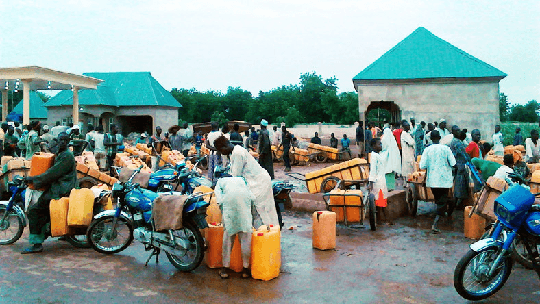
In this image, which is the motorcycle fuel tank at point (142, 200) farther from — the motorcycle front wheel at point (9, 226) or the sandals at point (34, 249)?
the motorcycle front wheel at point (9, 226)

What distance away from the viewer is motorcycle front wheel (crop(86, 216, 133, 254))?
6880 mm

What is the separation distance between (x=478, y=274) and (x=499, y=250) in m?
0.36

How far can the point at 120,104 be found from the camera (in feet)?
126

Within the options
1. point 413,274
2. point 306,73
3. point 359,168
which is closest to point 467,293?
point 413,274

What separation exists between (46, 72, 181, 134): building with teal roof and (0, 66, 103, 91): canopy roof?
5878 mm

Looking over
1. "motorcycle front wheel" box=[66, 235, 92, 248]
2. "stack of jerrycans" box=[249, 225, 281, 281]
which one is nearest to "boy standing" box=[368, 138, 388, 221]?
"stack of jerrycans" box=[249, 225, 281, 281]

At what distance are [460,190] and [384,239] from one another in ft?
7.46

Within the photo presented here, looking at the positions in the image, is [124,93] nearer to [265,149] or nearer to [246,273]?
[265,149]

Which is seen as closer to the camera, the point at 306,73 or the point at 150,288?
the point at 150,288

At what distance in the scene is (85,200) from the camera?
702 cm

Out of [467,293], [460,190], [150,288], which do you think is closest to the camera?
[467,293]

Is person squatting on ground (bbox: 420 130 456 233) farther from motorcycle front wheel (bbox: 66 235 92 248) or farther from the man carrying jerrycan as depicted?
the man carrying jerrycan

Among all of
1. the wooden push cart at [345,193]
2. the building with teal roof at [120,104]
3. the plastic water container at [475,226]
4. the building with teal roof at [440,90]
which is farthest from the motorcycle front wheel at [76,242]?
the building with teal roof at [120,104]

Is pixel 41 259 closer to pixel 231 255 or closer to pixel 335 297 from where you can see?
pixel 231 255
